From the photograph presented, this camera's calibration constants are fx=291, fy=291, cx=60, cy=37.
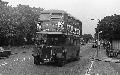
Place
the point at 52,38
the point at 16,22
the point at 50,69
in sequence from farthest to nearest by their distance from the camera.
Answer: the point at 16,22, the point at 52,38, the point at 50,69

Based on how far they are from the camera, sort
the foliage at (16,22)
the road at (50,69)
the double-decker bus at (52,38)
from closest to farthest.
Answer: the road at (50,69)
the double-decker bus at (52,38)
the foliage at (16,22)

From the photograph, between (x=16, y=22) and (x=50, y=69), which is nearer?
(x=50, y=69)

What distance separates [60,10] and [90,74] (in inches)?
352

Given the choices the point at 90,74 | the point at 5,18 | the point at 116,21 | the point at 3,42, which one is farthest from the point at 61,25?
the point at 116,21

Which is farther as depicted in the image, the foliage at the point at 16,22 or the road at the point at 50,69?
the foliage at the point at 16,22

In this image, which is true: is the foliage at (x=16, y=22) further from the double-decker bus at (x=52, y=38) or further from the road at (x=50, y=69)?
the road at (x=50, y=69)

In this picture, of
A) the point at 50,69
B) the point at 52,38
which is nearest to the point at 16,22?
the point at 52,38

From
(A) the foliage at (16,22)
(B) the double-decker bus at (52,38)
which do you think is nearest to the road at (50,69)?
(B) the double-decker bus at (52,38)

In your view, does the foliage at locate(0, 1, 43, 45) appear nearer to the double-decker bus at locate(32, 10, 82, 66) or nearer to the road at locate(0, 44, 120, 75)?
the double-decker bus at locate(32, 10, 82, 66)

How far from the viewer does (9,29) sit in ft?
191

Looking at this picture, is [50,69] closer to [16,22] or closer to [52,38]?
[52,38]

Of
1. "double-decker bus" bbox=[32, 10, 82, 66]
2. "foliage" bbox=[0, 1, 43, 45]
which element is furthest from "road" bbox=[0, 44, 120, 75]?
"foliage" bbox=[0, 1, 43, 45]

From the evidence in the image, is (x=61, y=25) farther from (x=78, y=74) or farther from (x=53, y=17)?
(x=78, y=74)

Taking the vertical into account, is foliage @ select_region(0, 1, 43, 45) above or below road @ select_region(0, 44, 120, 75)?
above
